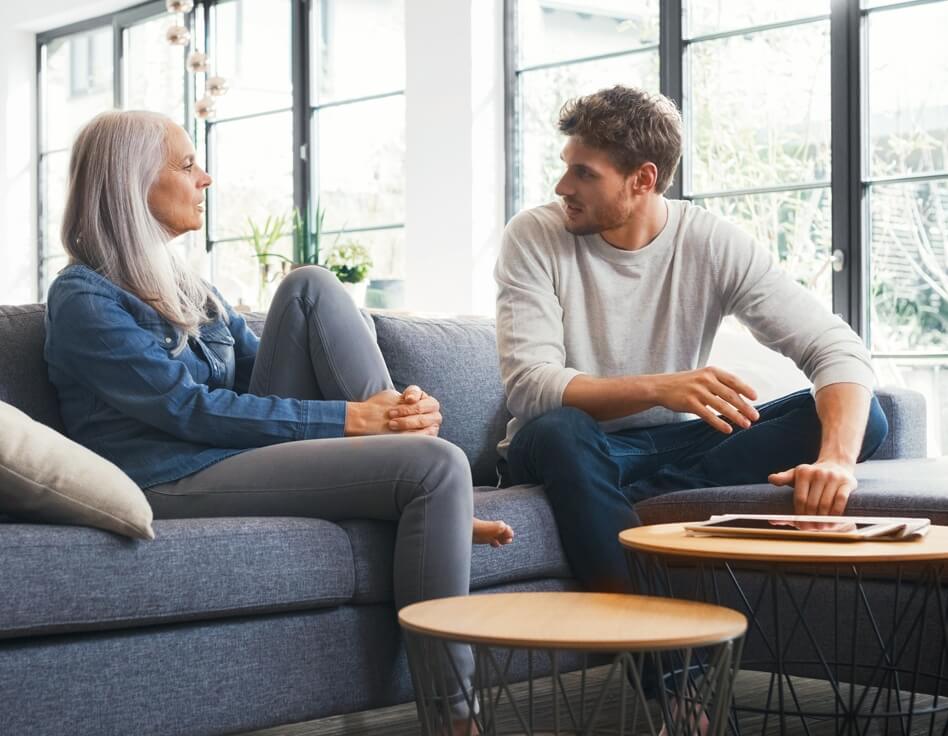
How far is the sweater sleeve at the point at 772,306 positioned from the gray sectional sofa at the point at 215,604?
28 cm

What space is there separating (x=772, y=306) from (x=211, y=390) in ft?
3.74

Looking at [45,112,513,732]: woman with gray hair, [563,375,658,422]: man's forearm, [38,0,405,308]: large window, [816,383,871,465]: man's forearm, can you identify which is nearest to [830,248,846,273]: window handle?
[38,0,405,308]: large window

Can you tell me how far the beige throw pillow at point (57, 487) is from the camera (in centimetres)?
170

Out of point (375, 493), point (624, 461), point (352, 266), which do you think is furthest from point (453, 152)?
point (375, 493)

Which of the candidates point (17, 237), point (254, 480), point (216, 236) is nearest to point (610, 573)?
point (254, 480)

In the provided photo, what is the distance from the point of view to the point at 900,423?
9.98 ft

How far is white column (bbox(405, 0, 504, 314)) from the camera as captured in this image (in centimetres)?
614

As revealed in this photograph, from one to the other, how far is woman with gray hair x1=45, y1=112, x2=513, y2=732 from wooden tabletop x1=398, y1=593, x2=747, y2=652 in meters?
0.43

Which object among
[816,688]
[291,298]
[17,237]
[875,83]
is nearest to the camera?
[291,298]

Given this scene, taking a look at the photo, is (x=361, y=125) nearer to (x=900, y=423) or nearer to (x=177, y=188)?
(x=900, y=423)

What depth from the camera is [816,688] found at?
2.65m

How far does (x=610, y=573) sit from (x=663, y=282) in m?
0.68

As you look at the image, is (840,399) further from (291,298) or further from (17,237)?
(17,237)

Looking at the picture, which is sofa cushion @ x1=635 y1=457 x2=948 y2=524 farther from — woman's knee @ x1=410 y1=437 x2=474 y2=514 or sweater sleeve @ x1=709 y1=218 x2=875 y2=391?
woman's knee @ x1=410 y1=437 x2=474 y2=514
